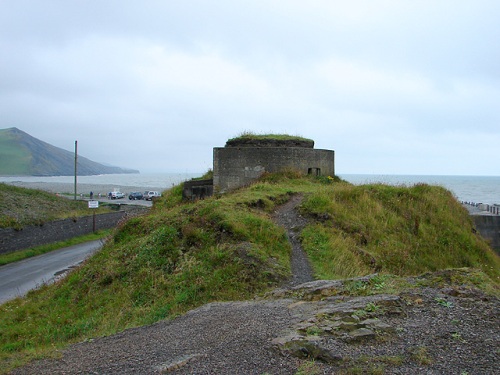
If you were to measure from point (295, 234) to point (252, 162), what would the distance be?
632 centimetres

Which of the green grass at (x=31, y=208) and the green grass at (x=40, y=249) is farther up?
the green grass at (x=31, y=208)

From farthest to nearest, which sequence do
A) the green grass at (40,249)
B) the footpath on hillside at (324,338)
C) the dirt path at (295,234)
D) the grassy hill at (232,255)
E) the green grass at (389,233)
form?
the green grass at (40,249)
the green grass at (389,233)
the dirt path at (295,234)
the grassy hill at (232,255)
the footpath on hillside at (324,338)

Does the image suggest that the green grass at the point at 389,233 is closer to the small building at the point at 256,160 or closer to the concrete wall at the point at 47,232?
the small building at the point at 256,160

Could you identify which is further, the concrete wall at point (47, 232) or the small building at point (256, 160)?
the concrete wall at point (47, 232)

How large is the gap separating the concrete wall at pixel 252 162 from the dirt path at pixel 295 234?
3.08m

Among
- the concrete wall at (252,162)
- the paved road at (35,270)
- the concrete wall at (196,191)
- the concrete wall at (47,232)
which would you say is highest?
the concrete wall at (252,162)

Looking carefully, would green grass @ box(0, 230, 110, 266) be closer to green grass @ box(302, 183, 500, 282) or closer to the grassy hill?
the grassy hill

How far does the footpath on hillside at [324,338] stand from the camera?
448 cm

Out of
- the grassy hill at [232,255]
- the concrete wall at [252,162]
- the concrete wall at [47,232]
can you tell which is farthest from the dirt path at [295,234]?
the concrete wall at [47,232]

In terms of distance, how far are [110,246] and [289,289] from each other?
6.89m

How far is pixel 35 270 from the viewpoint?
19641 millimetres

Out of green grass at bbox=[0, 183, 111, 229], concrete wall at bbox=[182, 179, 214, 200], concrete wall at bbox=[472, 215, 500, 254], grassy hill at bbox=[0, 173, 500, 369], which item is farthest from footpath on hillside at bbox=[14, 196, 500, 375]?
green grass at bbox=[0, 183, 111, 229]

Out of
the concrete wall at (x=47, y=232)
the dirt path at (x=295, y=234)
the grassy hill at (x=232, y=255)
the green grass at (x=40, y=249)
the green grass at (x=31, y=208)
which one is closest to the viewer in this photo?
the grassy hill at (x=232, y=255)

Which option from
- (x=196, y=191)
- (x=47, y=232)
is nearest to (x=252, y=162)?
(x=196, y=191)
